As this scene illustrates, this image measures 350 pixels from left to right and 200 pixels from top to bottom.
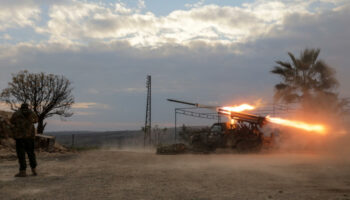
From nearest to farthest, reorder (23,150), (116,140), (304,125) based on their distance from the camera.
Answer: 1. (23,150)
2. (304,125)
3. (116,140)

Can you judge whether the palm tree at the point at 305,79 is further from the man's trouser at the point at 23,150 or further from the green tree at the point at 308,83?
the man's trouser at the point at 23,150

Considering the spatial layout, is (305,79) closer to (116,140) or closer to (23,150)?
(23,150)

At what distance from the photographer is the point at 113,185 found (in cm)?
724

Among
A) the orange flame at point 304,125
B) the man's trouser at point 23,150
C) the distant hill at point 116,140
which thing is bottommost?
the distant hill at point 116,140

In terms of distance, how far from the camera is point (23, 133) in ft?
27.6

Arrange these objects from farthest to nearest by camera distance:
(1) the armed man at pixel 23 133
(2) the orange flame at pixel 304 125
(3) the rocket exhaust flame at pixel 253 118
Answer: (2) the orange flame at pixel 304 125, (3) the rocket exhaust flame at pixel 253 118, (1) the armed man at pixel 23 133

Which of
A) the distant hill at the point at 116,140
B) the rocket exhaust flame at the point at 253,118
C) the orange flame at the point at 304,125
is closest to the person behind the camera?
the rocket exhaust flame at the point at 253,118

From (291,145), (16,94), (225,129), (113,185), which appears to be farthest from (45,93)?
(113,185)

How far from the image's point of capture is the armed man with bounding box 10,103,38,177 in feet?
27.6

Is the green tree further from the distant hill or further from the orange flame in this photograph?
the distant hill

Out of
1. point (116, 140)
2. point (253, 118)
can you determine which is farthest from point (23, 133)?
point (116, 140)

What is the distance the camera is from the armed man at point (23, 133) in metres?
8.40

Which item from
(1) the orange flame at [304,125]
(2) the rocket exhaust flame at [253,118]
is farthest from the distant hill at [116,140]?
(1) the orange flame at [304,125]

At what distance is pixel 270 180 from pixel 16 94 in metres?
24.6
